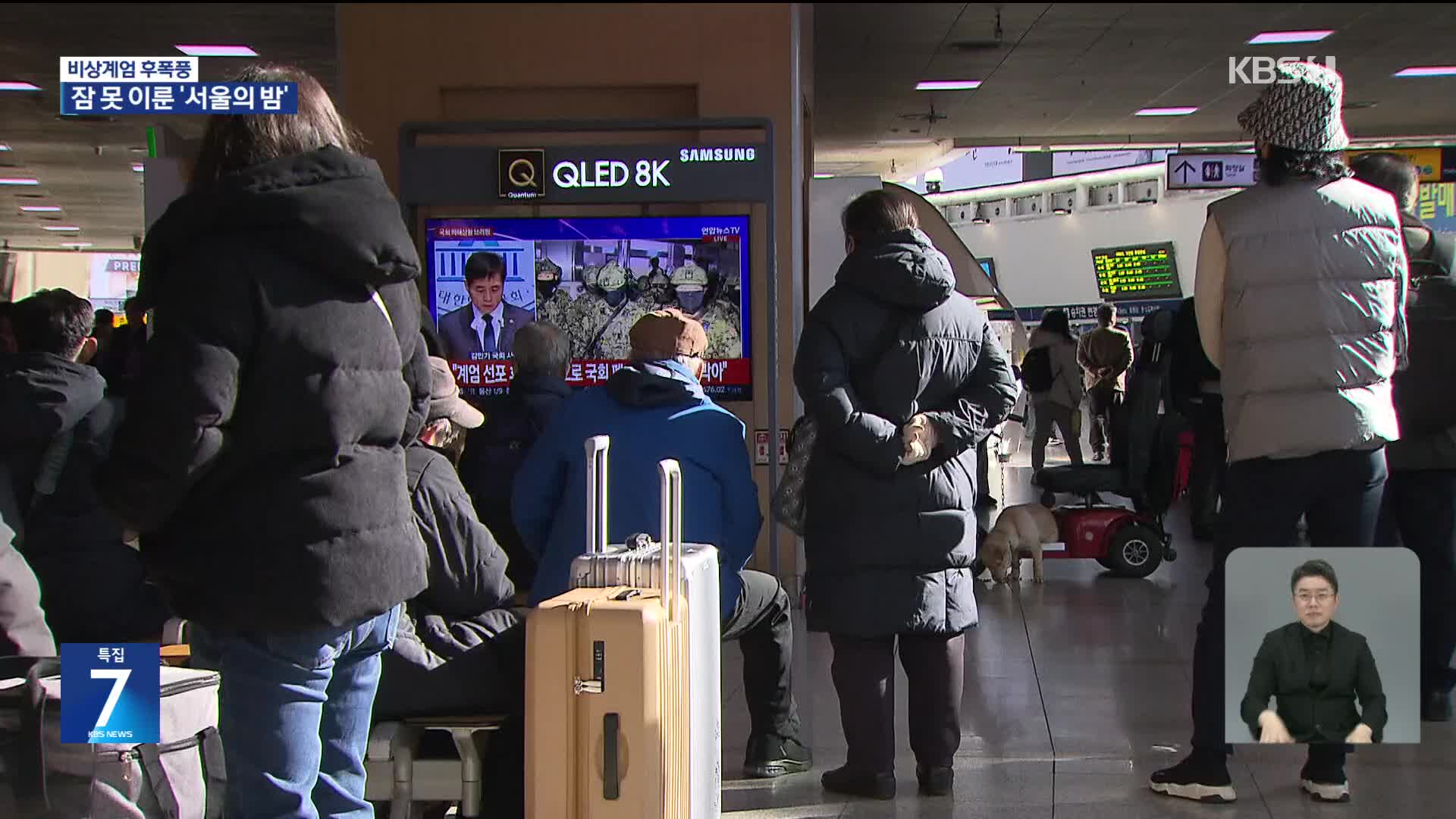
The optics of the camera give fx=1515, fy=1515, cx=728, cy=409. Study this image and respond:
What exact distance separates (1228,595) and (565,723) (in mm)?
1810

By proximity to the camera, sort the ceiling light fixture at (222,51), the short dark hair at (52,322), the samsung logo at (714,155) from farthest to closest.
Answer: the ceiling light fixture at (222,51)
the samsung logo at (714,155)
the short dark hair at (52,322)

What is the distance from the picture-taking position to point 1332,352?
3.78m

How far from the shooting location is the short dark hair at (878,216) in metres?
4.07

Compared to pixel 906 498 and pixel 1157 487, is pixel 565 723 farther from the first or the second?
pixel 1157 487

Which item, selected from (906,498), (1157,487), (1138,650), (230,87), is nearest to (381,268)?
(230,87)

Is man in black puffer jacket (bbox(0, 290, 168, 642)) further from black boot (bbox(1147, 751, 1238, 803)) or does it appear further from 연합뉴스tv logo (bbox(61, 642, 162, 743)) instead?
black boot (bbox(1147, 751, 1238, 803))

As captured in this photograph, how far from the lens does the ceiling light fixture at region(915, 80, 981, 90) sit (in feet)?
47.3

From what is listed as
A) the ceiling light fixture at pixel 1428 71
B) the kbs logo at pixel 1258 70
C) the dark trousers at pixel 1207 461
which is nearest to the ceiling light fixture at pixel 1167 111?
the ceiling light fixture at pixel 1428 71

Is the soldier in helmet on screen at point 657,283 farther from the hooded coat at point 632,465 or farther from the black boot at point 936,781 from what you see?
the black boot at point 936,781

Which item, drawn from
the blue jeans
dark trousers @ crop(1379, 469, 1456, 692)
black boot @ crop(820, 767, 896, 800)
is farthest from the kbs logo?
the blue jeans

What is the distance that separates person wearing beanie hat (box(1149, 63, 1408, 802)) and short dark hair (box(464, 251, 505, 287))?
11.5 feet

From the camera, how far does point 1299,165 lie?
378 centimetres

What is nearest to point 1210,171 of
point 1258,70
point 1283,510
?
point 1258,70

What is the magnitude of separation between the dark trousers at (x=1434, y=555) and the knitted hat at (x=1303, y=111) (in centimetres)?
161
